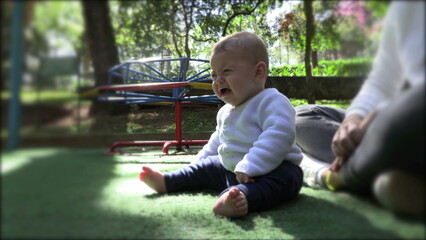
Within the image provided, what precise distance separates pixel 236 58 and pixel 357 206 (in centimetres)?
60

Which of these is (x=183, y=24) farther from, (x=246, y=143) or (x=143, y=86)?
(x=246, y=143)

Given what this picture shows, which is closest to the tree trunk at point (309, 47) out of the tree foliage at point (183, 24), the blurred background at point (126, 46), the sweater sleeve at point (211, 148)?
the blurred background at point (126, 46)

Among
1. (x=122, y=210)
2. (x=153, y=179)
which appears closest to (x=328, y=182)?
A: (x=122, y=210)

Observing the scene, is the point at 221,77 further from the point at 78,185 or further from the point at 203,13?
the point at 78,185

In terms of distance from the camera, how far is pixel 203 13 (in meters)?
1.02

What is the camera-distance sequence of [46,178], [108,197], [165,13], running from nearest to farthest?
[46,178], [108,197], [165,13]

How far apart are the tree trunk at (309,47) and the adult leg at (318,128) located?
0.08 feet

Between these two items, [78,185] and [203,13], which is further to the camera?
[203,13]

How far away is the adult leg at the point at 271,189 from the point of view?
3.88ft

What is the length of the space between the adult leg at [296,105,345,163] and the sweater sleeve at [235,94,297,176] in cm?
7

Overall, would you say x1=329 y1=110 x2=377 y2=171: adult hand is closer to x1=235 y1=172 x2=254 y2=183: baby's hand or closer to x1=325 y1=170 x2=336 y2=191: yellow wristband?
x1=325 y1=170 x2=336 y2=191: yellow wristband

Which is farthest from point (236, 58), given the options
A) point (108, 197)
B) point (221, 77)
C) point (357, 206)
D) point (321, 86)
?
point (357, 206)

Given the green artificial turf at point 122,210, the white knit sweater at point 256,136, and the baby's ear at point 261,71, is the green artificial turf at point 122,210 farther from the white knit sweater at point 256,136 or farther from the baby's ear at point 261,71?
the baby's ear at point 261,71

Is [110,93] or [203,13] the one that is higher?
[203,13]
